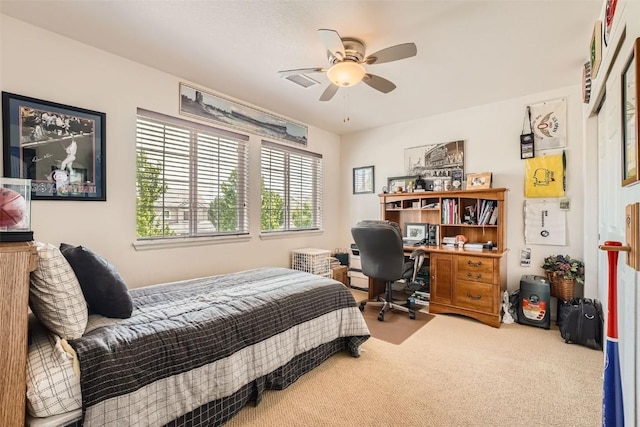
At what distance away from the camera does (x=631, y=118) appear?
1137 millimetres

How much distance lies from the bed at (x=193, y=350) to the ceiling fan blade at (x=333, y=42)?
5.81ft

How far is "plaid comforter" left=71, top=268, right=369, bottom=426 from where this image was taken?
1.26 meters

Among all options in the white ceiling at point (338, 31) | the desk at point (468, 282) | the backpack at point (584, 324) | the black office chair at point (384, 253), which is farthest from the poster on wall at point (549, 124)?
the black office chair at point (384, 253)

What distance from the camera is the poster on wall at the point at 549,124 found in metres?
3.09

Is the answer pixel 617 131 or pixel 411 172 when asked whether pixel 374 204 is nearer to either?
pixel 411 172

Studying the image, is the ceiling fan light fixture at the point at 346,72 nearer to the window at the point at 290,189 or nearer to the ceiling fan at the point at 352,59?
the ceiling fan at the point at 352,59

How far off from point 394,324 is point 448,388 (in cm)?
113

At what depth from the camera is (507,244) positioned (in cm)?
342

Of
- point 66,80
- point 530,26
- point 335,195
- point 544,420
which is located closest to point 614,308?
point 544,420

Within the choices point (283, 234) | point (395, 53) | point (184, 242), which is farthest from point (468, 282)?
point (184, 242)

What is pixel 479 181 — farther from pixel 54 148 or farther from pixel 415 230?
pixel 54 148

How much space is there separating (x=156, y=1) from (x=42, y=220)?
1.75 meters

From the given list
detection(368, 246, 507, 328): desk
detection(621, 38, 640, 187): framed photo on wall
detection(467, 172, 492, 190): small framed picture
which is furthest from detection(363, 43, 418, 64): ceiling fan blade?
detection(368, 246, 507, 328): desk

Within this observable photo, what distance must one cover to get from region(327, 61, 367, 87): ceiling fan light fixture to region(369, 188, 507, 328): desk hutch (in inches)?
77.6
